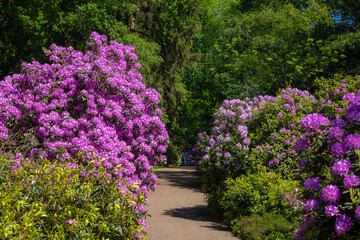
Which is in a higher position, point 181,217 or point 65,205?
point 65,205

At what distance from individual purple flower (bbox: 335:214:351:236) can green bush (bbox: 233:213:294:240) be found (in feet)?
12.0

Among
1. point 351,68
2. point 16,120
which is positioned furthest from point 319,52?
point 16,120

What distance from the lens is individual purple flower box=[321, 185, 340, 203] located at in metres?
3.23

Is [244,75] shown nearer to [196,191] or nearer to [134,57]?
[196,191]

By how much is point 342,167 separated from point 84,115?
16.4 ft

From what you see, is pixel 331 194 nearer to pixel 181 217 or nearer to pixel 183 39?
pixel 181 217

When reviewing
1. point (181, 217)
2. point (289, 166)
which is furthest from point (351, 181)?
point (181, 217)

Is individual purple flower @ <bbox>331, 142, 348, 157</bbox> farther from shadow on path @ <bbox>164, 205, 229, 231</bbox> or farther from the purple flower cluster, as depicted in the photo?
shadow on path @ <bbox>164, 205, 229, 231</bbox>

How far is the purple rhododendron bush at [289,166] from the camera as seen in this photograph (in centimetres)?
334

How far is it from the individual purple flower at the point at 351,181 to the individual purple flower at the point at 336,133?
1.77ft

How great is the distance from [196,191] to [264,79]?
764 centimetres

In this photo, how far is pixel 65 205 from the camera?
133 inches

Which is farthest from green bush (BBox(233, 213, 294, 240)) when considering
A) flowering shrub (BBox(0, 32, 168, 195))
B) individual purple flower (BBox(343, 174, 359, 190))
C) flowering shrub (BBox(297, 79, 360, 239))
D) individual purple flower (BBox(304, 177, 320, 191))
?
individual purple flower (BBox(343, 174, 359, 190))

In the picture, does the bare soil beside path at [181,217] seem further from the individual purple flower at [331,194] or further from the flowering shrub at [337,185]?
the individual purple flower at [331,194]
